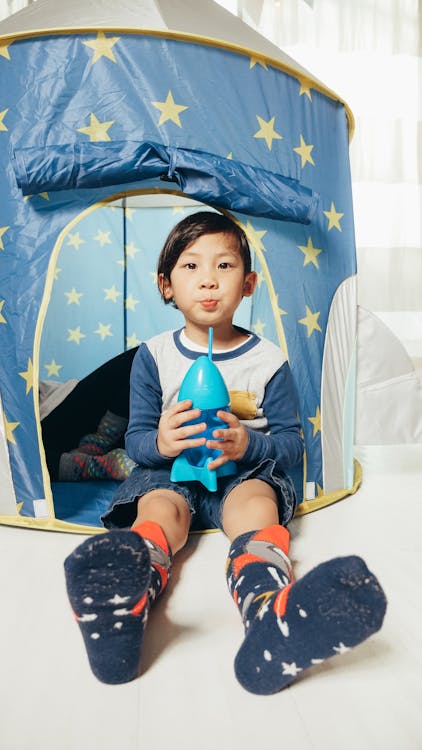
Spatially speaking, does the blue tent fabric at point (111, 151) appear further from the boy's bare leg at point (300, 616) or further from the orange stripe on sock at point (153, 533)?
the boy's bare leg at point (300, 616)

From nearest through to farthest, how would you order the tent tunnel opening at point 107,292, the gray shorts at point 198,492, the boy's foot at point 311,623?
the boy's foot at point 311,623
the gray shorts at point 198,492
the tent tunnel opening at point 107,292

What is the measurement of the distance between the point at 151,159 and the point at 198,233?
16 cm

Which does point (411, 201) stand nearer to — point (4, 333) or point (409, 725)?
point (4, 333)

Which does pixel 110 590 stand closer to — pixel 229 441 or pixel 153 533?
pixel 153 533

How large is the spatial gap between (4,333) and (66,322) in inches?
31.0

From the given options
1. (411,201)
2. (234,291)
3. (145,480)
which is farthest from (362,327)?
(411,201)

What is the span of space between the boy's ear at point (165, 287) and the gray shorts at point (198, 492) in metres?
0.34

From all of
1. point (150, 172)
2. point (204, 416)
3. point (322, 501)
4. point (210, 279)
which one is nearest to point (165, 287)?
point (210, 279)

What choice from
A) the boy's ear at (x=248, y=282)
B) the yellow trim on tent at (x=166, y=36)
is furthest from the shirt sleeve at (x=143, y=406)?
the yellow trim on tent at (x=166, y=36)

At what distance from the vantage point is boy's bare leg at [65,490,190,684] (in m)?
0.68

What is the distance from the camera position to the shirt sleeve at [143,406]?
116 centimetres

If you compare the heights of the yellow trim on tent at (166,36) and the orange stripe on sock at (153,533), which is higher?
the yellow trim on tent at (166,36)

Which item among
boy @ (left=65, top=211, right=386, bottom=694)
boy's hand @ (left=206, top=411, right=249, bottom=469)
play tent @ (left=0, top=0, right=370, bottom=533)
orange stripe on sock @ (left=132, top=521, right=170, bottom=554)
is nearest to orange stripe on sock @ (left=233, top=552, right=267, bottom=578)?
boy @ (left=65, top=211, right=386, bottom=694)

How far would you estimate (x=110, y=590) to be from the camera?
2.23 feet
